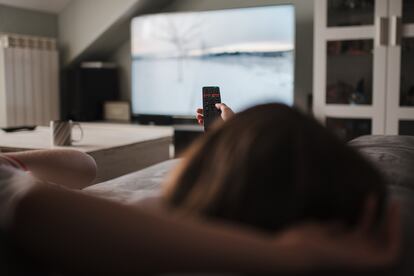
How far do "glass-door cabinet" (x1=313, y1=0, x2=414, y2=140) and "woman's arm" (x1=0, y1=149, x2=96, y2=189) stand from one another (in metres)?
2.35

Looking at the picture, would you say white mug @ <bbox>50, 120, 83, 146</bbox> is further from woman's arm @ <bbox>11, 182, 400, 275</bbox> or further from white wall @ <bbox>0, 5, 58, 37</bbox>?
white wall @ <bbox>0, 5, 58, 37</bbox>

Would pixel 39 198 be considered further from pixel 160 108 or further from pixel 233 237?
pixel 160 108

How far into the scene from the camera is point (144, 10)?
4285mm

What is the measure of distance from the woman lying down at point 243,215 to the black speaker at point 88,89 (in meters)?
3.86

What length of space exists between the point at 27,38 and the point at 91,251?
153 inches

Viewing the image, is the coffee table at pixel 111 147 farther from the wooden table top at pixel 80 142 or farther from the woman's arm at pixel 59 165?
the woman's arm at pixel 59 165

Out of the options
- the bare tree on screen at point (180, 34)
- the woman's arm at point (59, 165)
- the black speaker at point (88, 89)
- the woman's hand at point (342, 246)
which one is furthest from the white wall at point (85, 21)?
the woman's hand at point (342, 246)

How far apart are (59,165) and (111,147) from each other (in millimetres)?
1160

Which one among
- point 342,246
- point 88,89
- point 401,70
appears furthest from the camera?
point 88,89

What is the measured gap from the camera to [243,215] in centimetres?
53

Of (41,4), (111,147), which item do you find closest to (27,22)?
(41,4)

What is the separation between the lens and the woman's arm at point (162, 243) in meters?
0.45

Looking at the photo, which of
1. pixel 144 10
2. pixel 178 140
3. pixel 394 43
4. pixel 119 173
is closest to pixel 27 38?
pixel 144 10

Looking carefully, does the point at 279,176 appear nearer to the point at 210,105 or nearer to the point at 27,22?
the point at 210,105
